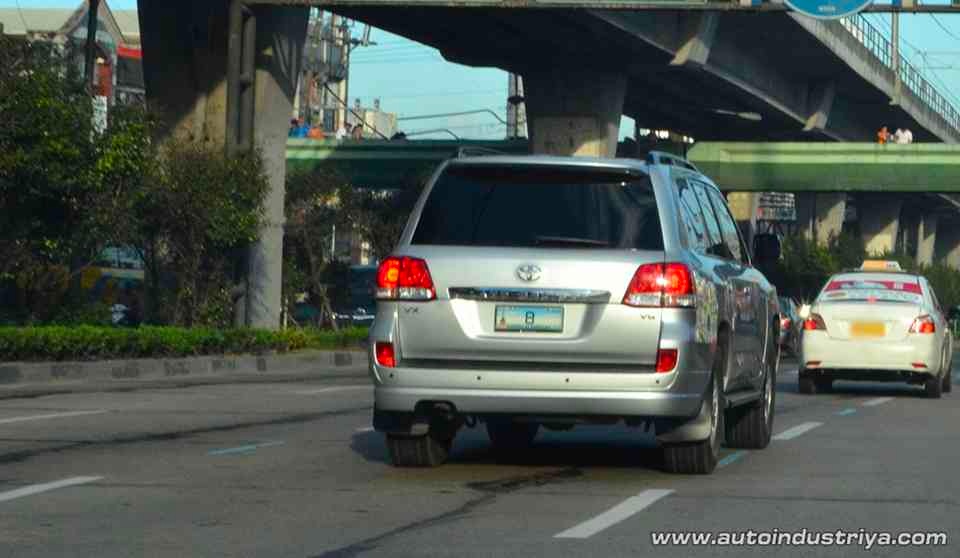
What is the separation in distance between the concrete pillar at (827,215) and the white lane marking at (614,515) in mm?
71869

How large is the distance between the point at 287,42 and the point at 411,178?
16176 millimetres

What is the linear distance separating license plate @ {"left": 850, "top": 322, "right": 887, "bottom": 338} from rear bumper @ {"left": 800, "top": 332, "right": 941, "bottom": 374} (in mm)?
102

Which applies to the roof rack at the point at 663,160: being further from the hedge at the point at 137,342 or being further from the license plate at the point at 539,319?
the hedge at the point at 137,342

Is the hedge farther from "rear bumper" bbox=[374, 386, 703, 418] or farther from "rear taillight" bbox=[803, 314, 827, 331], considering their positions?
"rear bumper" bbox=[374, 386, 703, 418]

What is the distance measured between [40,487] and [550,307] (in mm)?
3109

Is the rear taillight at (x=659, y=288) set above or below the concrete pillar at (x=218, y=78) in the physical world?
below

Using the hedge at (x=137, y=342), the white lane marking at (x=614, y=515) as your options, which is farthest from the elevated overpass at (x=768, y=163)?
the white lane marking at (x=614, y=515)

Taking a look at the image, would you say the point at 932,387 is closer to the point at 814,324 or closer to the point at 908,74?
the point at 814,324

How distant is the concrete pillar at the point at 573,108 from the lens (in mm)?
47750

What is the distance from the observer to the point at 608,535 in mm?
9375

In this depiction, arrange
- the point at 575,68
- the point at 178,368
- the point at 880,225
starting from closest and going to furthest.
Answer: the point at 178,368 → the point at 575,68 → the point at 880,225

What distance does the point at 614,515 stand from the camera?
1011 cm

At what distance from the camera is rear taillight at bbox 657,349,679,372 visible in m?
11.3

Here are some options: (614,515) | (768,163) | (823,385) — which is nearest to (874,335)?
(823,385)
